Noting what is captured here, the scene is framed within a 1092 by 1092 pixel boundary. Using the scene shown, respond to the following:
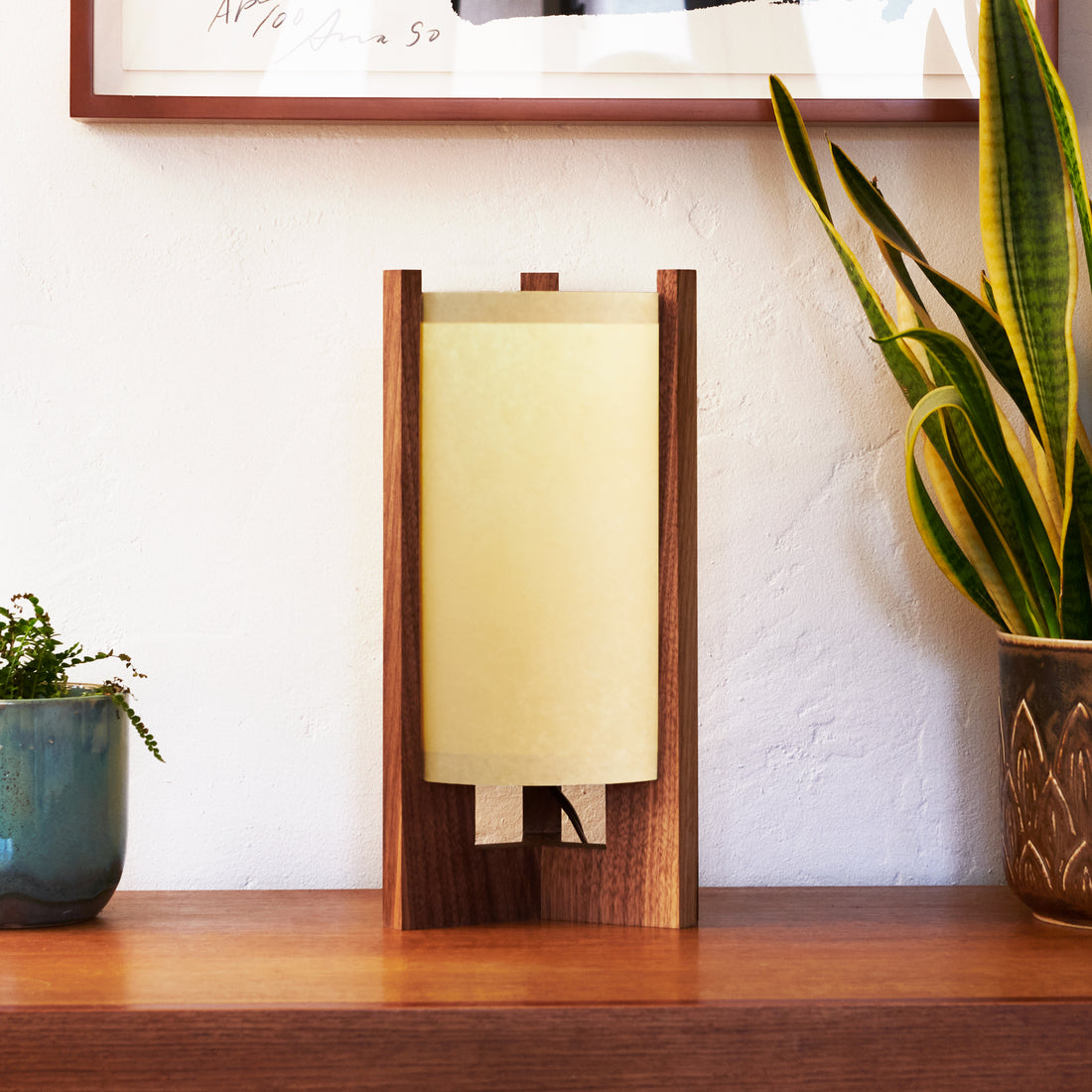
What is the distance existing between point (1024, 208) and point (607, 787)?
0.41m

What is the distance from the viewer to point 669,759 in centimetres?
67

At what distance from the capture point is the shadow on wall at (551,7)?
2.54 ft

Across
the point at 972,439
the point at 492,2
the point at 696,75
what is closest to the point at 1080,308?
the point at 972,439

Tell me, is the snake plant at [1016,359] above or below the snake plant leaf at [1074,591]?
above

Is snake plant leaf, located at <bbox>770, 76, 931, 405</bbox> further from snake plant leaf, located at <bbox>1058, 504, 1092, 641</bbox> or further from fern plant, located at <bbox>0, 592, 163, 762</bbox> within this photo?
fern plant, located at <bbox>0, 592, 163, 762</bbox>

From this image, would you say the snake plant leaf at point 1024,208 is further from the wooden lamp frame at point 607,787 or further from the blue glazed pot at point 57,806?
the blue glazed pot at point 57,806

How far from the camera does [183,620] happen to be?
784 mm

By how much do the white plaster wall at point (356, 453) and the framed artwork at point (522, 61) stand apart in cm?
2

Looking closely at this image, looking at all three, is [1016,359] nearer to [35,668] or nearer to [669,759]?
[669,759]

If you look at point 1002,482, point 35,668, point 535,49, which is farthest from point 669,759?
point 535,49

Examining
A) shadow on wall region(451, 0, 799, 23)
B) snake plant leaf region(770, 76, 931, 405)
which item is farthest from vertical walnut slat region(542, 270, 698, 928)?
shadow on wall region(451, 0, 799, 23)

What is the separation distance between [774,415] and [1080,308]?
221mm
